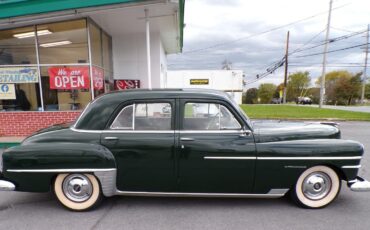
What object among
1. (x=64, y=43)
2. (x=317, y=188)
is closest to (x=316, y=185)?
(x=317, y=188)

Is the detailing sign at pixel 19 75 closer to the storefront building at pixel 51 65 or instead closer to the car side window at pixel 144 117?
the storefront building at pixel 51 65

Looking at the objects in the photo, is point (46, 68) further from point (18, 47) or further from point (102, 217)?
point (102, 217)

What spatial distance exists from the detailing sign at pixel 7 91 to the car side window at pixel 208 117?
6913 mm

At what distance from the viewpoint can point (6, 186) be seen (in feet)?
9.58

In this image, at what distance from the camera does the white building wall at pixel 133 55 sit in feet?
31.2

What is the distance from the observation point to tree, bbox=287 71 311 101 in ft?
225

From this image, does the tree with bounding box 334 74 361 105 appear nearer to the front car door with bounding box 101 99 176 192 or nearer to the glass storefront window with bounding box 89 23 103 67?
the glass storefront window with bounding box 89 23 103 67

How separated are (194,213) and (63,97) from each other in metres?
6.25

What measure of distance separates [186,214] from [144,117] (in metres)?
1.43

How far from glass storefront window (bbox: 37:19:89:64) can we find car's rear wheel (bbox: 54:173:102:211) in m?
5.28

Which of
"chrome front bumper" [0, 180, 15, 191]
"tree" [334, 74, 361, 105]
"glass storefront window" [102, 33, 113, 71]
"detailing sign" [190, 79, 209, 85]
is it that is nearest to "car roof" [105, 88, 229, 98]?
"chrome front bumper" [0, 180, 15, 191]

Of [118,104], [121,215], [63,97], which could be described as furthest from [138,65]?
[121,215]

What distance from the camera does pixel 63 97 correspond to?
7.20 meters

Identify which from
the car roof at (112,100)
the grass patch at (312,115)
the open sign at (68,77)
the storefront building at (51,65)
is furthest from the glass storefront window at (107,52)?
the grass patch at (312,115)
